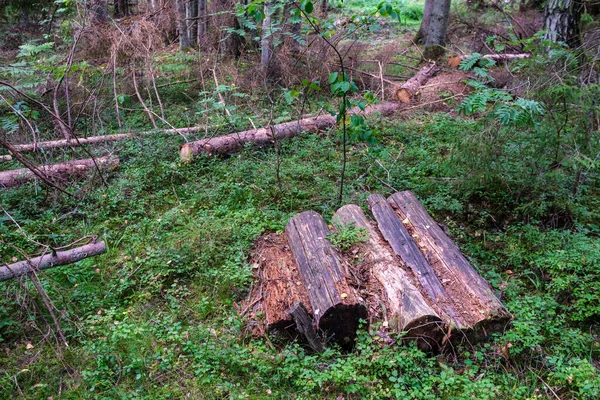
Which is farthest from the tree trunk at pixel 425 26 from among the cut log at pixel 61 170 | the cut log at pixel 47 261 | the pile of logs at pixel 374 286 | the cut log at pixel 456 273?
the cut log at pixel 47 261

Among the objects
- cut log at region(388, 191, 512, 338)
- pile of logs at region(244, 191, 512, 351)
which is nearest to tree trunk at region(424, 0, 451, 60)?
cut log at region(388, 191, 512, 338)

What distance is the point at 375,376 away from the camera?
3.57m

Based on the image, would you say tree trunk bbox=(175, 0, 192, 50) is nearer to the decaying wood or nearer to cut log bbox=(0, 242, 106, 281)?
cut log bbox=(0, 242, 106, 281)

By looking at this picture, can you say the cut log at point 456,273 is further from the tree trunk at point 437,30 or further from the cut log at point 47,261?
the tree trunk at point 437,30

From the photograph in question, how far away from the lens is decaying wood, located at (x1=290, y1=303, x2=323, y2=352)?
387 centimetres

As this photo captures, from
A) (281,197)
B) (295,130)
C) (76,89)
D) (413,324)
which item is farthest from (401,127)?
(76,89)

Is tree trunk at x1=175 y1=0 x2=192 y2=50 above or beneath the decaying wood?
above

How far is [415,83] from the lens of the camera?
33.0 feet

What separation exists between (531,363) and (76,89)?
8966 millimetres

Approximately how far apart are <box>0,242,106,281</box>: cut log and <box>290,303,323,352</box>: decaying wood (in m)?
2.11

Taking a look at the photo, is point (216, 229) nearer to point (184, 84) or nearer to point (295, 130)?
point (295, 130)

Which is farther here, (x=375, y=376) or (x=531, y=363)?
(x=531, y=363)

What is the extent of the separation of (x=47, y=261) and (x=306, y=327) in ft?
8.40

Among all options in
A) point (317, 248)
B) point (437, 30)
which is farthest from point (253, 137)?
point (437, 30)
